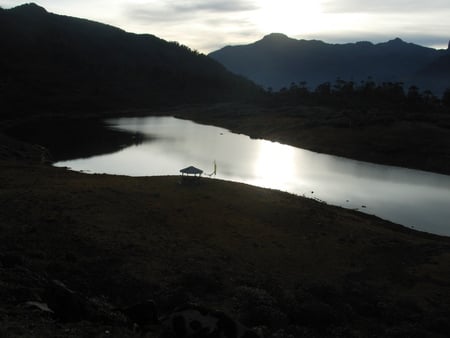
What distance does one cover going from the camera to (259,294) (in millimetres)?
23281

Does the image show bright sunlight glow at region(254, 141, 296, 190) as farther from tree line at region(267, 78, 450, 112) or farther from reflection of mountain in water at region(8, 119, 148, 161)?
tree line at region(267, 78, 450, 112)

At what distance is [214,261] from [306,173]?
50.6 m

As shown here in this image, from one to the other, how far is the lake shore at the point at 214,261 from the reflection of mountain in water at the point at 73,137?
45953 mm

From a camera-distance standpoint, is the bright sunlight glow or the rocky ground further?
the bright sunlight glow

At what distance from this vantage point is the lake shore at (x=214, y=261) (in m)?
21.2

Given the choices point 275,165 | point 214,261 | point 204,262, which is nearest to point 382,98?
point 275,165

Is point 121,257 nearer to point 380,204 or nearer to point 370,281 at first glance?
point 370,281

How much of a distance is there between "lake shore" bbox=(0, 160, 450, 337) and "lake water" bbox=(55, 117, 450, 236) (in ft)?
39.8

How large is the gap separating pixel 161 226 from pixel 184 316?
753 inches

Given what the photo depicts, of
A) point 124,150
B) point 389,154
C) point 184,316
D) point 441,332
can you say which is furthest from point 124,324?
point 389,154

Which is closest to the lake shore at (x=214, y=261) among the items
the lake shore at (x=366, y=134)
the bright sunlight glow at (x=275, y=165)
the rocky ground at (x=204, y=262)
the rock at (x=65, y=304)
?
the rocky ground at (x=204, y=262)

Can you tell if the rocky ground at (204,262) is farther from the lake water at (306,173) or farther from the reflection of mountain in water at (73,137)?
the reflection of mountain in water at (73,137)

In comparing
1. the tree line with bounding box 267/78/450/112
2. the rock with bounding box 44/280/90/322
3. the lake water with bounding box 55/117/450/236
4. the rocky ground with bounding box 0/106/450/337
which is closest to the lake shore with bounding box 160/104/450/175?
the lake water with bounding box 55/117/450/236

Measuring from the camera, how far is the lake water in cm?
5662
